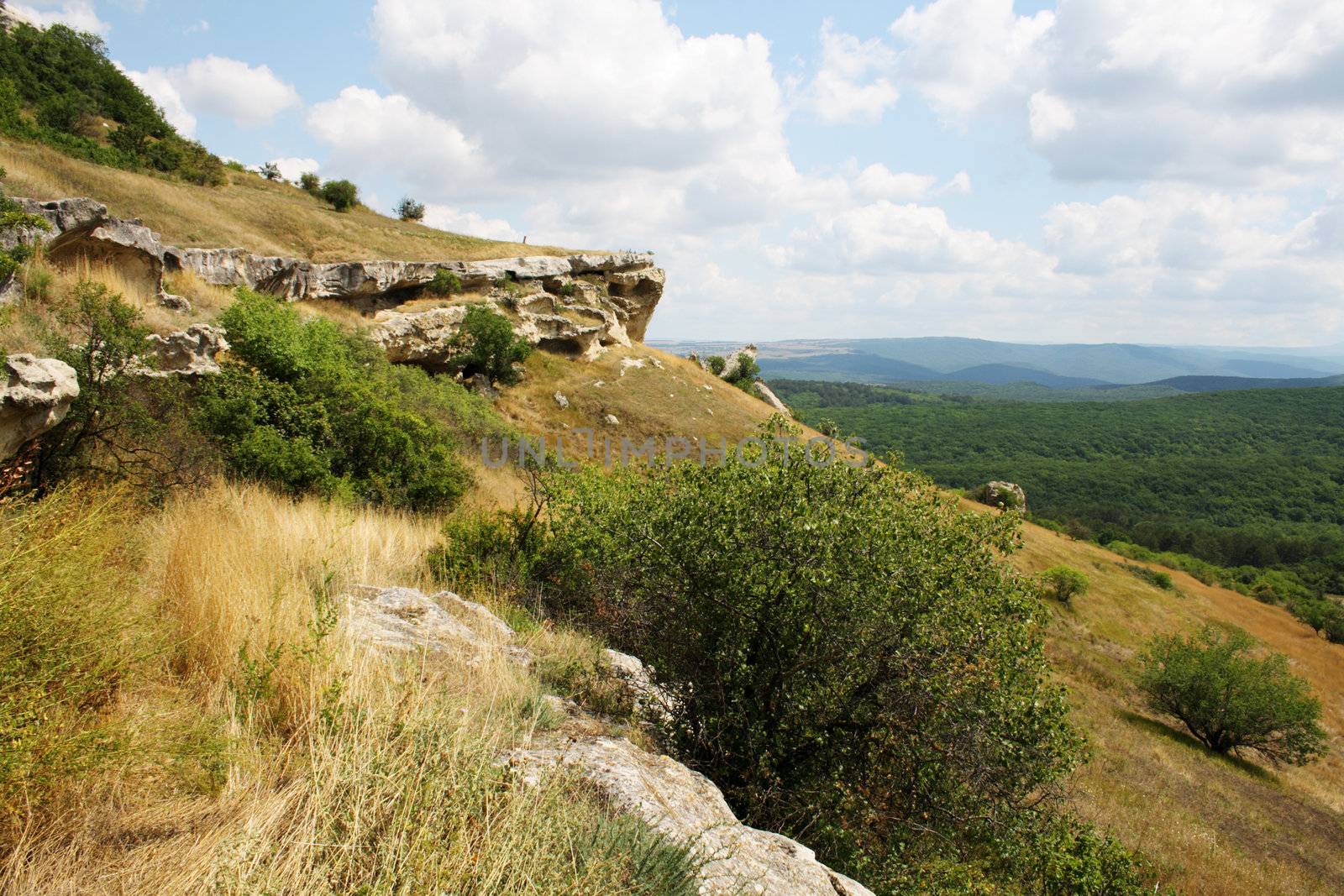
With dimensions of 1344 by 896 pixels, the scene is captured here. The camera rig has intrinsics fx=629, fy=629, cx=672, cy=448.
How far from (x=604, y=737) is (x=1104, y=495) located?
362 ft

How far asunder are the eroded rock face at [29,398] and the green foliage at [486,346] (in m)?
25.8

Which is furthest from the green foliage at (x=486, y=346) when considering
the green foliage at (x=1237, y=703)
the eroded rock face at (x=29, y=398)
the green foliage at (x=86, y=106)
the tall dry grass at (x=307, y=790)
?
the green foliage at (x=1237, y=703)

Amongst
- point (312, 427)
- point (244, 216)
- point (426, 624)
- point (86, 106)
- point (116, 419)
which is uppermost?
point (86, 106)

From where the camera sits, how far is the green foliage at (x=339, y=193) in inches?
1550

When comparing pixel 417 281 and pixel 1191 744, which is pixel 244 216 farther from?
pixel 1191 744

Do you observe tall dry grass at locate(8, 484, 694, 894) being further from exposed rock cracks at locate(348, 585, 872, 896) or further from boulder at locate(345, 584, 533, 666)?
boulder at locate(345, 584, 533, 666)

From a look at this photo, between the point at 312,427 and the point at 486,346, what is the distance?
867 inches

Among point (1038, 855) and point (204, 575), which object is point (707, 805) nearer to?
point (204, 575)

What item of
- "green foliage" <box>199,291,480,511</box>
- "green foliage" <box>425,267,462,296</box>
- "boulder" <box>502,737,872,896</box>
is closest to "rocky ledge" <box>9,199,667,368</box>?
"green foliage" <box>425,267,462,296</box>

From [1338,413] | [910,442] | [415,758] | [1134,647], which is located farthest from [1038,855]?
[1338,413]

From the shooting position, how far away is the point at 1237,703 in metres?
20.6

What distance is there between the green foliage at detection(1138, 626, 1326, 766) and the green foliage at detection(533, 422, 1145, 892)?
22.1 meters

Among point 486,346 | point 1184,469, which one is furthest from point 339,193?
point 1184,469

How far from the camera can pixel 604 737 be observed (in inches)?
157
